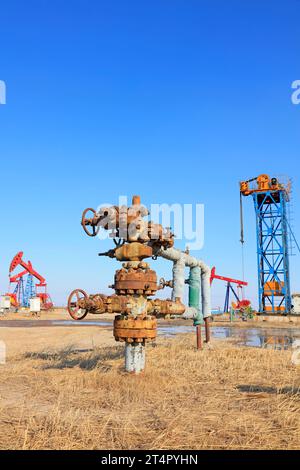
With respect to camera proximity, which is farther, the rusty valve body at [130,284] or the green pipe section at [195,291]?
the green pipe section at [195,291]

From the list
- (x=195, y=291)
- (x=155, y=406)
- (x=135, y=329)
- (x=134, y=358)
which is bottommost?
(x=155, y=406)

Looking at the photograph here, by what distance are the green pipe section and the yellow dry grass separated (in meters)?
2.85

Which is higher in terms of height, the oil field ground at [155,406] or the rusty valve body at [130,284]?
the rusty valve body at [130,284]

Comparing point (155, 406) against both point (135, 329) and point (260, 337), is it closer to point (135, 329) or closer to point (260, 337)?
point (135, 329)

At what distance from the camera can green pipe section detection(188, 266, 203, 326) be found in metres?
10.7

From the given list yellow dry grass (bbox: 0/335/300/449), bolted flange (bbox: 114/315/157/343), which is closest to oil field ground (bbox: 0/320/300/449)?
yellow dry grass (bbox: 0/335/300/449)

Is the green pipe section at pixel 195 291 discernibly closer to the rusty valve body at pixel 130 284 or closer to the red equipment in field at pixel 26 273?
the rusty valve body at pixel 130 284

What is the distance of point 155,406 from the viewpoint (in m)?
4.56

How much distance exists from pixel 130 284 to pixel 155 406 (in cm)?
220

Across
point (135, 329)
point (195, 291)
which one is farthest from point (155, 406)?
point (195, 291)

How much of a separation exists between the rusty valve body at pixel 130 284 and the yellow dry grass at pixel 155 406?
0.78 m

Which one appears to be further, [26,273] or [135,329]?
[26,273]

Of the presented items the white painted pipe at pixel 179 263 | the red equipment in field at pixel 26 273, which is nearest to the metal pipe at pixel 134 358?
the white painted pipe at pixel 179 263

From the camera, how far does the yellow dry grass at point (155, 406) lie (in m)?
3.35
